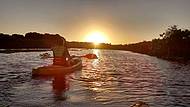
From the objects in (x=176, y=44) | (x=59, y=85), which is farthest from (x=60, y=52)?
(x=176, y=44)

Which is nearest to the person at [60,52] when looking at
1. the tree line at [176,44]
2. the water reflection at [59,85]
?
the water reflection at [59,85]

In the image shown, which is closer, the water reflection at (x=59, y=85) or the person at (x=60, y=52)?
the water reflection at (x=59, y=85)

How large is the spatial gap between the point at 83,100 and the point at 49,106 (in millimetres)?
3015

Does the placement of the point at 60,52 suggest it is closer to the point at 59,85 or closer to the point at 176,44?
the point at 59,85

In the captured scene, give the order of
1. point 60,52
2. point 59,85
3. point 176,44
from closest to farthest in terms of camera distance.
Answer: point 59,85 → point 60,52 → point 176,44

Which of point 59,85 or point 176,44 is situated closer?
point 59,85

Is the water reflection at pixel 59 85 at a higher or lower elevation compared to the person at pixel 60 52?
lower

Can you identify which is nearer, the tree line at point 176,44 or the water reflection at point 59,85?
the water reflection at point 59,85

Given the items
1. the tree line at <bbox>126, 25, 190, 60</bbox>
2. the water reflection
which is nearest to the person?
the water reflection

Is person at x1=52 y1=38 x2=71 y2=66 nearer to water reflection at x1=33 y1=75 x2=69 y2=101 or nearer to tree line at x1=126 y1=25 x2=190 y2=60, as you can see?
water reflection at x1=33 y1=75 x2=69 y2=101

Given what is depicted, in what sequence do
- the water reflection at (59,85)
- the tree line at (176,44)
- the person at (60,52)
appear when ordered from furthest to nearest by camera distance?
the tree line at (176,44) → the person at (60,52) → the water reflection at (59,85)

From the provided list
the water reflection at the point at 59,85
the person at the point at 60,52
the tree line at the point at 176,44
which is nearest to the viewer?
the water reflection at the point at 59,85

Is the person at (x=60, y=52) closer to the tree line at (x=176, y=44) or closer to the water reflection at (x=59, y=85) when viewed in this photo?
the water reflection at (x=59, y=85)

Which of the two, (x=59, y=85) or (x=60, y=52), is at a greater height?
(x=60, y=52)
